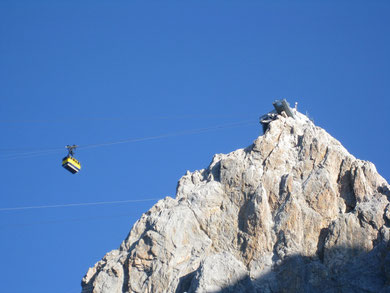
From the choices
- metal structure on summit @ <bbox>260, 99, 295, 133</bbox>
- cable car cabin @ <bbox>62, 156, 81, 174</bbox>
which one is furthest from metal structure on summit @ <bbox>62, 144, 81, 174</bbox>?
metal structure on summit @ <bbox>260, 99, 295, 133</bbox>

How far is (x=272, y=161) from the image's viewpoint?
319 ft

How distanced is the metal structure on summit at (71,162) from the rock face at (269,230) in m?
10.9

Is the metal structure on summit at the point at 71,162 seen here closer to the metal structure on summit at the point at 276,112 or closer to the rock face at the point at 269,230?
the rock face at the point at 269,230

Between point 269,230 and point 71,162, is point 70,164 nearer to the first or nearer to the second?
point 71,162

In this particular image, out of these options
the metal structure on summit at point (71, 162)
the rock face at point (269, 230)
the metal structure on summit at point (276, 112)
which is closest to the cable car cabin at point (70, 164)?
the metal structure on summit at point (71, 162)

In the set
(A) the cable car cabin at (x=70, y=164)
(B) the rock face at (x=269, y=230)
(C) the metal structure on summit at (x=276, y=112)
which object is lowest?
(B) the rock face at (x=269, y=230)

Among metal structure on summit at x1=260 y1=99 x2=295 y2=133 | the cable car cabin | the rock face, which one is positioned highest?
metal structure on summit at x1=260 y1=99 x2=295 y2=133

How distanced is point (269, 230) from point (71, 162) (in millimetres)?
27708

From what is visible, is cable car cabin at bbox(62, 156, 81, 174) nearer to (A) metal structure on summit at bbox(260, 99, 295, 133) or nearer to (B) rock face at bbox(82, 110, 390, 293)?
(B) rock face at bbox(82, 110, 390, 293)

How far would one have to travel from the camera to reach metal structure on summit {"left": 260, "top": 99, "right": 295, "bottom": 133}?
10862 cm

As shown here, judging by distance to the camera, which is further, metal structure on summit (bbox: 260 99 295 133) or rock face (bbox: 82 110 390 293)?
metal structure on summit (bbox: 260 99 295 133)

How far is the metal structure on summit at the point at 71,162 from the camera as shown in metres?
103

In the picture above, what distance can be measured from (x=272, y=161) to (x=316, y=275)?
1764 cm

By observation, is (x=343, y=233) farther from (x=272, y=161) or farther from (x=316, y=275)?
(x=272, y=161)
